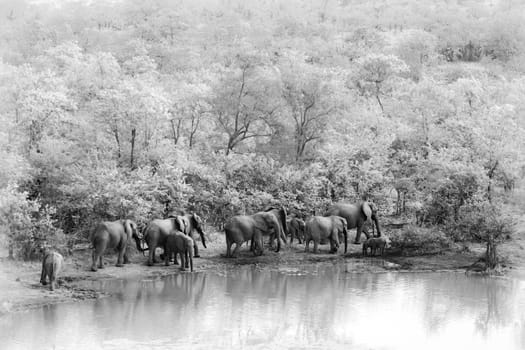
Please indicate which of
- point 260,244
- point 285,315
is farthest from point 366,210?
point 285,315

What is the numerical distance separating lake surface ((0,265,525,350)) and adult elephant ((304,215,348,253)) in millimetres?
2235

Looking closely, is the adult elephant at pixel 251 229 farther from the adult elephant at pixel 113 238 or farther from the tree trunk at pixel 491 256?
the tree trunk at pixel 491 256

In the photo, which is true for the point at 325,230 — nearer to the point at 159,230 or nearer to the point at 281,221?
the point at 281,221

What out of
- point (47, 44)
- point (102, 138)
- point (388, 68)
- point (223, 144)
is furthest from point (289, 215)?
point (47, 44)

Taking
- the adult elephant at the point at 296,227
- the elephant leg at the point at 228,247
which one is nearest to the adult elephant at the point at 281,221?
the adult elephant at the point at 296,227

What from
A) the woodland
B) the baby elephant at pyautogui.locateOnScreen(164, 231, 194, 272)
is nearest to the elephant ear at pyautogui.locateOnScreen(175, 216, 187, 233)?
the baby elephant at pyautogui.locateOnScreen(164, 231, 194, 272)

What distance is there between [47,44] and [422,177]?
5563cm

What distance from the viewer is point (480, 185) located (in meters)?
30.8

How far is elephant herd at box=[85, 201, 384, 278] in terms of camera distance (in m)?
24.3

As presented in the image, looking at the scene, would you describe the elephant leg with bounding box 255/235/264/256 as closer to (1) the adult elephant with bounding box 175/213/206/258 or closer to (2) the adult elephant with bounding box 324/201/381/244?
(1) the adult elephant with bounding box 175/213/206/258

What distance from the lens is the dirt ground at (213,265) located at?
20.5 meters

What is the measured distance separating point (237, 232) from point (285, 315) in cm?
696

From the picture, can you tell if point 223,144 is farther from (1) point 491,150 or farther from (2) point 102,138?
(1) point 491,150

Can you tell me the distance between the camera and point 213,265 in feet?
86.8
